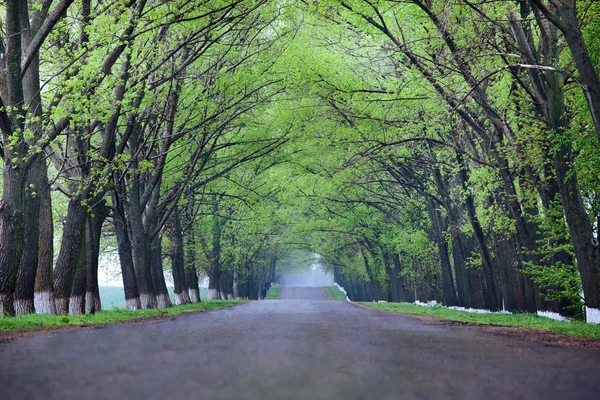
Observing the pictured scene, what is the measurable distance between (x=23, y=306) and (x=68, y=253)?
8.72 feet

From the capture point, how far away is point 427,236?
3922 centimetres

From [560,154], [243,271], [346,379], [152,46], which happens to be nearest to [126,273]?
[152,46]

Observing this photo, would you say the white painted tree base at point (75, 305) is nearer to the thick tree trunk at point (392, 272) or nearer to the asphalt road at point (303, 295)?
the thick tree trunk at point (392, 272)

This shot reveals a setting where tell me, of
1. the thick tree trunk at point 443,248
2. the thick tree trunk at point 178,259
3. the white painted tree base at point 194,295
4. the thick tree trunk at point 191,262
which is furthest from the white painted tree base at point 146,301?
the thick tree trunk at point 443,248

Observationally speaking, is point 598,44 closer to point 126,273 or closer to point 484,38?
point 484,38

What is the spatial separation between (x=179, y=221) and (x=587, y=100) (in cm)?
2558

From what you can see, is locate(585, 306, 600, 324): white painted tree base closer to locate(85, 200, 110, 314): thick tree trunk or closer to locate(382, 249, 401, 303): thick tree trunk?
locate(85, 200, 110, 314): thick tree trunk

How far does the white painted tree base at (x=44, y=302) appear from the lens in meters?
19.7

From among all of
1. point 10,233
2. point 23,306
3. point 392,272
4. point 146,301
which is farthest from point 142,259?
point 392,272

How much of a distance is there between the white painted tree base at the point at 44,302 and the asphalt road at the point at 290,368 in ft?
30.3

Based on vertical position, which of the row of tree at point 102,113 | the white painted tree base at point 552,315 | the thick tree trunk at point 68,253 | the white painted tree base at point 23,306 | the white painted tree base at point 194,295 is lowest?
the white painted tree base at point 552,315

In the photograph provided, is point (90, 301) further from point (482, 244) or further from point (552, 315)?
point (552, 315)

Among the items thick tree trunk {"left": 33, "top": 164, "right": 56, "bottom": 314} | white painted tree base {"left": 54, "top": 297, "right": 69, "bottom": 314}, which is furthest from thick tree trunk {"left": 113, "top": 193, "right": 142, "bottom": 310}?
white painted tree base {"left": 54, "top": 297, "right": 69, "bottom": 314}

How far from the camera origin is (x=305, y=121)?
28438 millimetres
